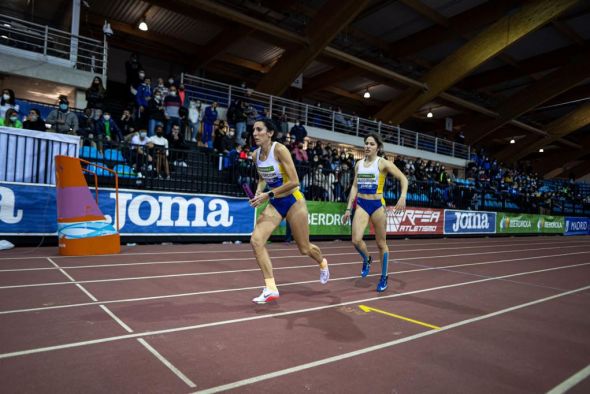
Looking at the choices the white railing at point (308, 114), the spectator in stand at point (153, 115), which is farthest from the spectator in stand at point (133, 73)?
the white railing at point (308, 114)

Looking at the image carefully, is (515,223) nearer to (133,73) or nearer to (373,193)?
(373,193)

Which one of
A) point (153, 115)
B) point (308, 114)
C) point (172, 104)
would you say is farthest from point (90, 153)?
point (308, 114)

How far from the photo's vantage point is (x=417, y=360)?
2803 mm

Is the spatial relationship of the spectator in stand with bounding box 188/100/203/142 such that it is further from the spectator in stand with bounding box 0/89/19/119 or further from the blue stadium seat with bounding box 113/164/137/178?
the blue stadium seat with bounding box 113/164/137/178

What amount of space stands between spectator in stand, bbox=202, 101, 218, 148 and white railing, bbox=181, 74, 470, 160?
269 centimetres

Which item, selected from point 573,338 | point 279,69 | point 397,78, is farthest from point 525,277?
point 397,78

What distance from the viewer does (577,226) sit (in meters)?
24.3

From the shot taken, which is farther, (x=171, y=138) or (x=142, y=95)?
(x=142, y=95)

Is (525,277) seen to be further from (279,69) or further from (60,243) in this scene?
(279,69)

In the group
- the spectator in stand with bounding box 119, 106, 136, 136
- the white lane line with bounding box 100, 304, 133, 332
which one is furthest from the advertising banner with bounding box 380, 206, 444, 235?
the white lane line with bounding box 100, 304, 133, 332

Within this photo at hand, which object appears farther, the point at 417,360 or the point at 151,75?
the point at 151,75

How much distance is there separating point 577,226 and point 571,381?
2720 cm

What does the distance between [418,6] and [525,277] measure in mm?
17451

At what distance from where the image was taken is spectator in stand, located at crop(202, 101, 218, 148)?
14.7 m
